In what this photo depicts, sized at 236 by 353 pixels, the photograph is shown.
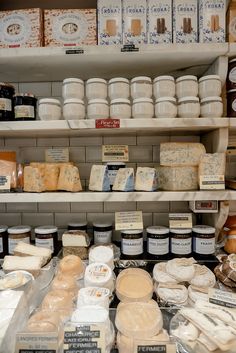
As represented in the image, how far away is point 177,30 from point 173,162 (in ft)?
1.89

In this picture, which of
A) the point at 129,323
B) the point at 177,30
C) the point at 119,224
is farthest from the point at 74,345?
the point at 177,30

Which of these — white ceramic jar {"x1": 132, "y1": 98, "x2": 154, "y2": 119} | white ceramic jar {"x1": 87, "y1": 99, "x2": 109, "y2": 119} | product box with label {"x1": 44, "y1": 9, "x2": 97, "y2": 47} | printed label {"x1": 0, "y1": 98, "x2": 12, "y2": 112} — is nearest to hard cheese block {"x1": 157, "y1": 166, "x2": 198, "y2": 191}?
white ceramic jar {"x1": 132, "y1": 98, "x2": 154, "y2": 119}

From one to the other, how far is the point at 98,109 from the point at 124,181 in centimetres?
34

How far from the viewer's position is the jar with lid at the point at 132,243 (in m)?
1.23

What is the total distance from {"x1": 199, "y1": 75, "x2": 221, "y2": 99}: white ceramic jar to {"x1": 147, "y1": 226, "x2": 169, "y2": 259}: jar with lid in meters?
0.65

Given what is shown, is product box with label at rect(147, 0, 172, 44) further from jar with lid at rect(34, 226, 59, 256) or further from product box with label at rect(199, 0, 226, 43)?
jar with lid at rect(34, 226, 59, 256)

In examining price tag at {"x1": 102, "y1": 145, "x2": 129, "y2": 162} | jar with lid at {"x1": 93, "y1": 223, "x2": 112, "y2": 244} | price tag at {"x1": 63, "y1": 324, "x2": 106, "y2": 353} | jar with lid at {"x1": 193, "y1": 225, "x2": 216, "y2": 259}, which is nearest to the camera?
price tag at {"x1": 63, "y1": 324, "x2": 106, "y2": 353}

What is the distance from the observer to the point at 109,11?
1132 mm

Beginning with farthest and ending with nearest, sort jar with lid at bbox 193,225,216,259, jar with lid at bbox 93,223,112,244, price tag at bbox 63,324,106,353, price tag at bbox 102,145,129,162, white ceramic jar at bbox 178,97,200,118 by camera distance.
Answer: price tag at bbox 102,145,129,162 → jar with lid at bbox 93,223,112,244 → jar with lid at bbox 193,225,216,259 → white ceramic jar at bbox 178,97,200,118 → price tag at bbox 63,324,106,353

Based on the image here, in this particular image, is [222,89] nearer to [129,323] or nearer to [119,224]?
[119,224]

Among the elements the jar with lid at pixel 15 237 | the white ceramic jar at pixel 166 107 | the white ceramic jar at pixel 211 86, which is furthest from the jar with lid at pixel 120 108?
the jar with lid at pixel 15 237

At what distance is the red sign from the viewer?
1.11 meters

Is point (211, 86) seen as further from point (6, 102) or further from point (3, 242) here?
→ point (3, 242)

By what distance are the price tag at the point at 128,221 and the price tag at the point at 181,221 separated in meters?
0.15
